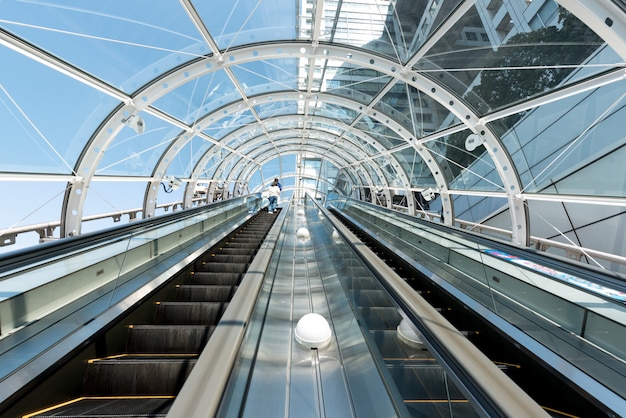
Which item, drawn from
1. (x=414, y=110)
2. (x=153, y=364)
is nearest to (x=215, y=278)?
(x=153, y=364)

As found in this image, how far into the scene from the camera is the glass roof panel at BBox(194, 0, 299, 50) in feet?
23.2

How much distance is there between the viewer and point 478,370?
4.84ft

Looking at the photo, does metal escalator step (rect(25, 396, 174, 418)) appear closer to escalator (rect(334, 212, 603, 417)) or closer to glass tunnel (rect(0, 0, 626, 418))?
A: glass tunnel (rect(0, 0, 626, 418))

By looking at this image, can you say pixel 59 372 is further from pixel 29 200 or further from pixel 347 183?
pixel 347 183

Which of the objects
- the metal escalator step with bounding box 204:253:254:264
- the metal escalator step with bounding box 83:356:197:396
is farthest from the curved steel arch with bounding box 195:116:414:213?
the metal escalator step with bounding box 83:356:197:396

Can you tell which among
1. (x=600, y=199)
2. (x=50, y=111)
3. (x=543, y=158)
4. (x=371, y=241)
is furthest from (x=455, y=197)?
(x=50, y=111)

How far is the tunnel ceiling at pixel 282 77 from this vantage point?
6.10 metres

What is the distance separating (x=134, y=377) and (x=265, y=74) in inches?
429

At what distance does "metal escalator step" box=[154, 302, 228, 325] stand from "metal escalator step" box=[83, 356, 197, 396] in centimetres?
100

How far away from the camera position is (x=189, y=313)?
10.9ft

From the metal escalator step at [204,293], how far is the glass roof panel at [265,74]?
24.7 feet

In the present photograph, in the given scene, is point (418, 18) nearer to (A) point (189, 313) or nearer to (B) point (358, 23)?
(B) point (358, 23)

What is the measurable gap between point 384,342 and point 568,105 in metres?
10.4

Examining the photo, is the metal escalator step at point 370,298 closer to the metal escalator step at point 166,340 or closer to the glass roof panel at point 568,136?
the metal escalator step at point 166,340
